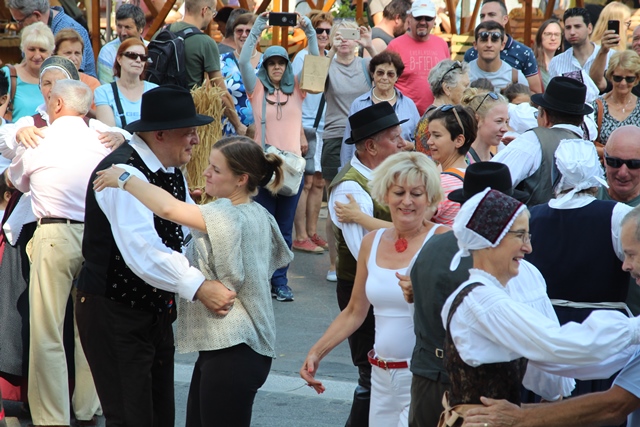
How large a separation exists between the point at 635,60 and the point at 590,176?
3.65 metres

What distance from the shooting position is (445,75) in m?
7.70

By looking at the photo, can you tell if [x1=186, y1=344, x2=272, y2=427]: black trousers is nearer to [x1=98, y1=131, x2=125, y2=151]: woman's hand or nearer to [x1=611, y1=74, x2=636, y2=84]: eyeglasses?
[x1=98, y1=131, x2=125, y2=151]: woman's hand

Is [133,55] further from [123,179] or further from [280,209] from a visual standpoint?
[123,179]

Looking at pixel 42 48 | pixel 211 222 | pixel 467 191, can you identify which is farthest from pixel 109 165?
pixel 42 48

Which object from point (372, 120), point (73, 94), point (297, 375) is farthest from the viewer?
point (297, 375)

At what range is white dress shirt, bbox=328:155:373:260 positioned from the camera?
488cm

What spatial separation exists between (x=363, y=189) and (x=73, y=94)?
1.91 metres

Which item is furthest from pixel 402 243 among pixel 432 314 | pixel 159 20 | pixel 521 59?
pixel 159 20

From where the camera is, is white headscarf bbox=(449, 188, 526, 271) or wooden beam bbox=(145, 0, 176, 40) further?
wooden beam bbox=(145, 0, 176, 40)

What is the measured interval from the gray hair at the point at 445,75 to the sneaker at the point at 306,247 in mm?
2372

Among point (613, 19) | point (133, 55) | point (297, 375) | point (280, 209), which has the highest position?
point (613, 19)

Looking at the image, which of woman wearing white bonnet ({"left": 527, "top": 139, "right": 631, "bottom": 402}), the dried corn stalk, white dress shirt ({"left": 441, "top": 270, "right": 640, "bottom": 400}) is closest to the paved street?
the dried corn stalk

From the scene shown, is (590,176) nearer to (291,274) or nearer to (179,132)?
(179,132)

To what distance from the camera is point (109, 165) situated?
4262 millimetres
